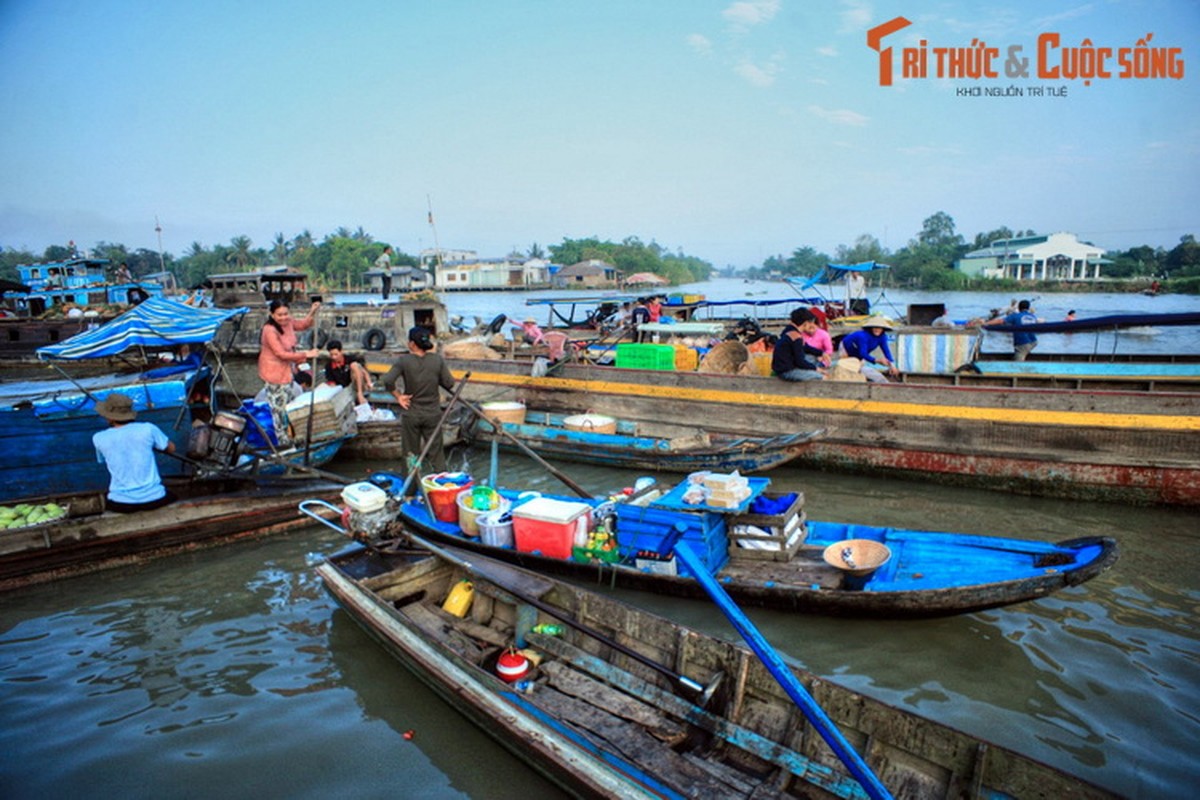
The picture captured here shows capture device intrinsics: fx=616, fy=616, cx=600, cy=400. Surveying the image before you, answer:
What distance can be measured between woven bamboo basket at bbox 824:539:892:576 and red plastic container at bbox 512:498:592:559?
240 centimetres

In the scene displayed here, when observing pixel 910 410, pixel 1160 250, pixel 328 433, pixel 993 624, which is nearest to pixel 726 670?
pixel 993 624

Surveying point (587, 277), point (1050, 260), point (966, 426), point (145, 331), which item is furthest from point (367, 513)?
point (1050, 260)

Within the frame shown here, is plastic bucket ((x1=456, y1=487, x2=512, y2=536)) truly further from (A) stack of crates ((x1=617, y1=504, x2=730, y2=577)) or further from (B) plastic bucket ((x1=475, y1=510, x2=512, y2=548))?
(A) stack of crates ((x1=617, y1=504, x2=730, y2=577))

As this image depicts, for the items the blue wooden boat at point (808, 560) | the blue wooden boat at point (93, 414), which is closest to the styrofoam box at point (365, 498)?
the blue wooden boat at point (808, 560)

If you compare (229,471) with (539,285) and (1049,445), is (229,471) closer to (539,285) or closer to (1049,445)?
(1049,445)

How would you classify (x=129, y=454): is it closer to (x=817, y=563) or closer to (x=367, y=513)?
(x=367, y=513)

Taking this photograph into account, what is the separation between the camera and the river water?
A: 13.6ft

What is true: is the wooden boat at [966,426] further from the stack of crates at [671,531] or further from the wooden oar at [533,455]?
the stack of crates at [671,531]

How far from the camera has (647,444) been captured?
1013 centimetres

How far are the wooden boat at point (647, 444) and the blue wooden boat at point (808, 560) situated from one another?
262cm

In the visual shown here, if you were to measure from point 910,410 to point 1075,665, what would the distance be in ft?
16.3

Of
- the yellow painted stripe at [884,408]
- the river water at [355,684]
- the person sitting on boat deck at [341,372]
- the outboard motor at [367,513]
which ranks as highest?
the person sitting on boat deck at [341,372]

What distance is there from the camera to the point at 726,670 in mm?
4176

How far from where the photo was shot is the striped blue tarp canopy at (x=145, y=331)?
28.1 feet
